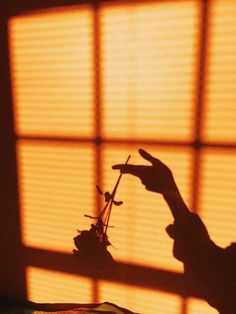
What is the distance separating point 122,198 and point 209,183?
0.56 m

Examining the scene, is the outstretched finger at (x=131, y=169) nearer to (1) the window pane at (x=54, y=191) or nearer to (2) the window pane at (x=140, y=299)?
(1) the window pane at (x=54, y=191)

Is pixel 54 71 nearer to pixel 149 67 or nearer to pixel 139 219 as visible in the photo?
pixel 149 67

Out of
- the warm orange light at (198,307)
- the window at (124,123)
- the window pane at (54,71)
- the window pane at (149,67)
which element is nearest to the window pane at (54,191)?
the window at (124,123)

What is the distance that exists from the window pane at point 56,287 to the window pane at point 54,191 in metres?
0.23

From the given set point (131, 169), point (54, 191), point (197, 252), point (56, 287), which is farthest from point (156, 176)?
point (56, 287)

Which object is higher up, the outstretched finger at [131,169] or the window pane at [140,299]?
the outstretched finger at [131,169]

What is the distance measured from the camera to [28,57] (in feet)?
7.42

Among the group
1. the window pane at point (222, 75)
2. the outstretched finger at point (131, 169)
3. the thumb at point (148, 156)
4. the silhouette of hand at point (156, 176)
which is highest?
the window pane at point (222, 75)

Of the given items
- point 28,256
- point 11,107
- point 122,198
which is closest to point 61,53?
point 11,107

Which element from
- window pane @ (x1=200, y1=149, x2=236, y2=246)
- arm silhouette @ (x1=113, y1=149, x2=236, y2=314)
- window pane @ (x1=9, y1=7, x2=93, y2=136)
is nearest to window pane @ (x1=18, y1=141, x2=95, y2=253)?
window pane @ (x1=9, y1=7, x2=93, y2=136)

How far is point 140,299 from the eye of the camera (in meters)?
2.29

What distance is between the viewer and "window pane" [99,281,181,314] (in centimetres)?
221

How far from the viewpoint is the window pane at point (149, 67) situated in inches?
74.2

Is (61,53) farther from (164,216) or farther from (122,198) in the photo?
(164,216)
